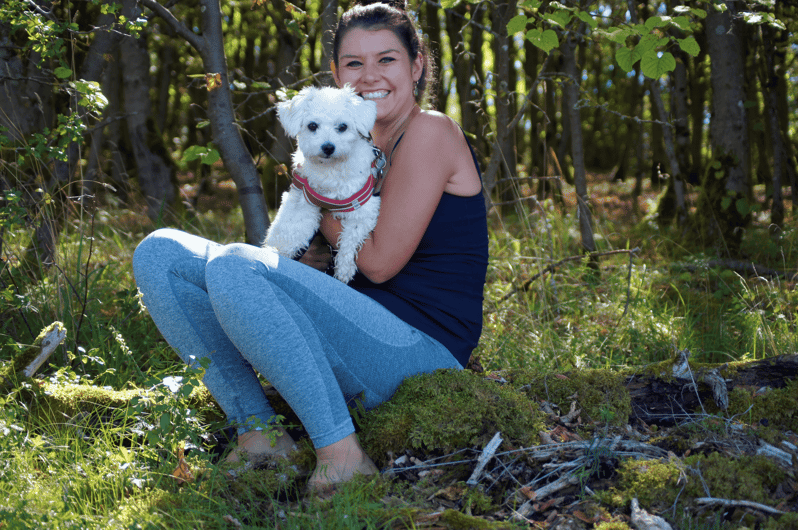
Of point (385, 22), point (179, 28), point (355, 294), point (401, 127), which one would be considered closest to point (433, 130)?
point (401, 127)

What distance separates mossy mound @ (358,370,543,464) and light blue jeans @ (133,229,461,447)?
0.34ft

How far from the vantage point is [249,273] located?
1.92 meters

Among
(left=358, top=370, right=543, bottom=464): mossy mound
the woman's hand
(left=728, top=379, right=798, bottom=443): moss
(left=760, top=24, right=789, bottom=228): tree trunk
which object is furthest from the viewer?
(left=760, top=24, right=789, bottom=228): tree trunk

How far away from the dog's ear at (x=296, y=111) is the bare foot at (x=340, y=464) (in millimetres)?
1269

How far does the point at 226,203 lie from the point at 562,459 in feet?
28.5

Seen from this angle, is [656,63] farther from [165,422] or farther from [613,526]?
[165,422]

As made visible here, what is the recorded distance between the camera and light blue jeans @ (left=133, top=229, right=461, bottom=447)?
1914 mm

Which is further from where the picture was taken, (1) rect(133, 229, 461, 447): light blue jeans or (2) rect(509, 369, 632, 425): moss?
(2) rect(509, 369, 632, 425): moss

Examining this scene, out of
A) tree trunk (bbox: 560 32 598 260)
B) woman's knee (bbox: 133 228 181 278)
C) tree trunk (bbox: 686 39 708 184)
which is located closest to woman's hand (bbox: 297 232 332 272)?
woman's knee (bbox: 133 228 181 278)

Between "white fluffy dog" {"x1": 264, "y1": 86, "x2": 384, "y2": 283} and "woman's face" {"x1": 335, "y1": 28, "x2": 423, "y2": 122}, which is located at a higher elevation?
"woman's face" {"x1": 335, "y1": 28, "x2": 423, "y2": 122}

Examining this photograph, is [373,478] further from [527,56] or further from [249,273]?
[527,56]

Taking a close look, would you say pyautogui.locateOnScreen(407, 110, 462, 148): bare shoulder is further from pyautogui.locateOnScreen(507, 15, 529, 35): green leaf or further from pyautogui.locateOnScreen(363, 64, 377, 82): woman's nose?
pyautogui.locateOnScreen(507, 15, 529, 35): green leaf

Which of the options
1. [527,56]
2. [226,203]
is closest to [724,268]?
[527,56]

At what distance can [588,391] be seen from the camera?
91.5 inches
